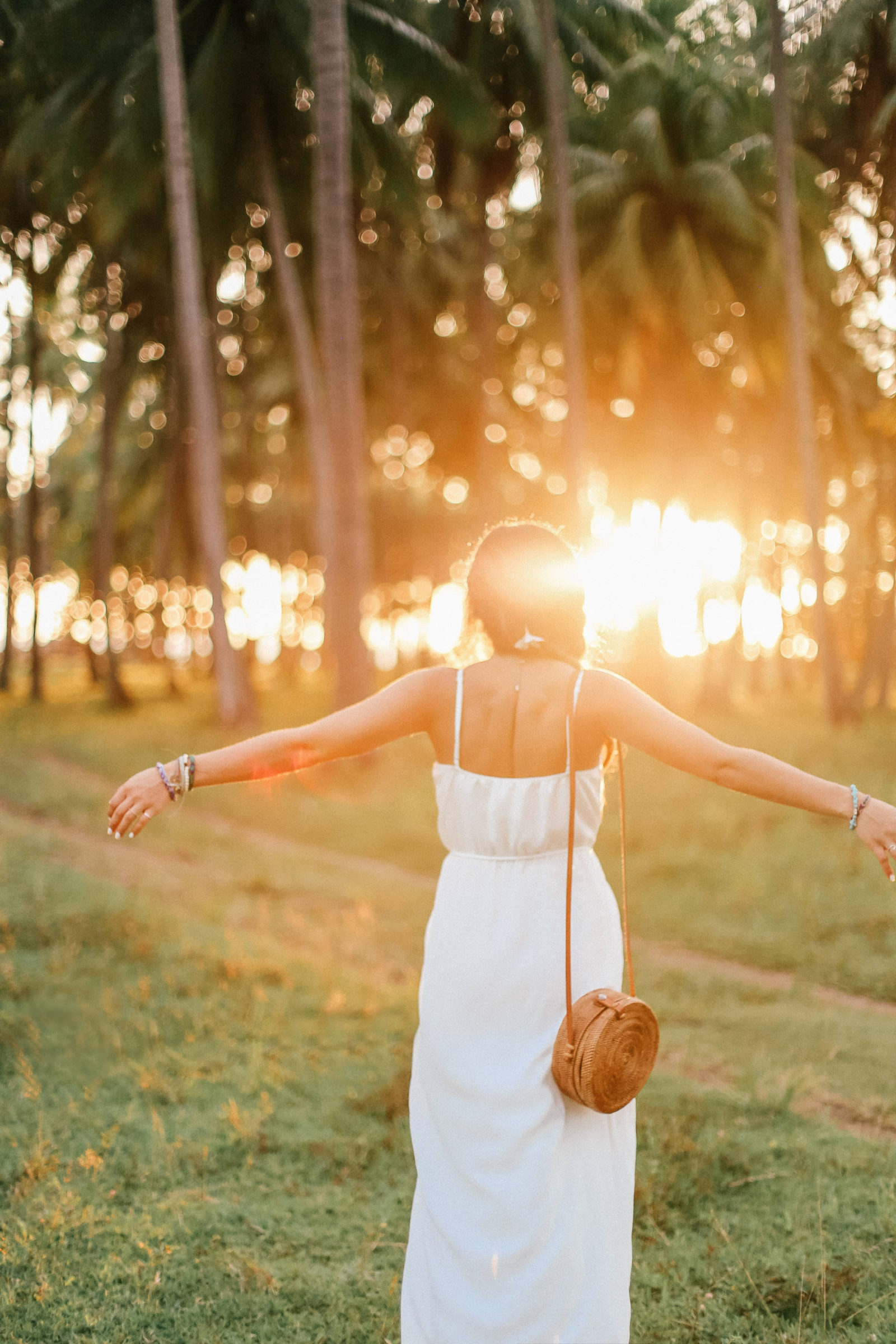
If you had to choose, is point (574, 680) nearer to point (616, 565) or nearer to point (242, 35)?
point (242, 35)

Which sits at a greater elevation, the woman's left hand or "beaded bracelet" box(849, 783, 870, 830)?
"beaded bracelet" box(849, 783, 870, 830)

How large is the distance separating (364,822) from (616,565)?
36.0 ft

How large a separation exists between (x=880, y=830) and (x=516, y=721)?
0.88 meters

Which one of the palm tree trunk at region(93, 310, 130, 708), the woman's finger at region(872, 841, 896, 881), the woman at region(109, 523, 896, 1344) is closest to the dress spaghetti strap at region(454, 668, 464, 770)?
the woman at region(109, 523, 896, 1344)

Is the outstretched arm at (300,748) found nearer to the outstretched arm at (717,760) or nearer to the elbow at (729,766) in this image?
the outstretched arm at (717,760)

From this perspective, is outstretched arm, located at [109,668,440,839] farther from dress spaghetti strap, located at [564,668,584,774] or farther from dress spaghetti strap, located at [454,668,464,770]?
dress spaghetti strap, located at [564,668,584,774]

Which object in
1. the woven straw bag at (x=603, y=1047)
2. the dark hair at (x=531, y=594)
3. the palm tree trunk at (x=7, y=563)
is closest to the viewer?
the woven straw bag at (x=603, y=1047)

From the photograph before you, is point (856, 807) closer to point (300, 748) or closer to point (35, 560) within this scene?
point (300, 748)

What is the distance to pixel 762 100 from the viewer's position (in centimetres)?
1756

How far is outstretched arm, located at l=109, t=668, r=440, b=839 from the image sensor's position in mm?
2623

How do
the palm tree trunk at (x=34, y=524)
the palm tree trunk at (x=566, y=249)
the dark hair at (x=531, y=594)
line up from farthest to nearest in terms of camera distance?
the palm tree trunk at (x=34, y=524) → the palm tree trunk at (x=566, y=249) → the dark hair at (x=531, y=594)

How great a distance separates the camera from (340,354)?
12.9 m

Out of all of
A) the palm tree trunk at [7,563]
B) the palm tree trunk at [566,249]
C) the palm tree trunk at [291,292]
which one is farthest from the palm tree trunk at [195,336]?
the palm tree trunk at [7,563]

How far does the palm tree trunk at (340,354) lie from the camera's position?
12328 mm
